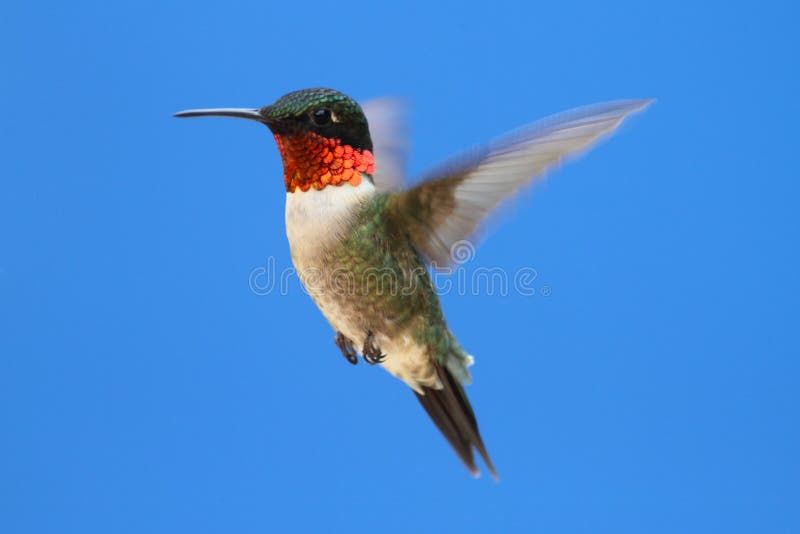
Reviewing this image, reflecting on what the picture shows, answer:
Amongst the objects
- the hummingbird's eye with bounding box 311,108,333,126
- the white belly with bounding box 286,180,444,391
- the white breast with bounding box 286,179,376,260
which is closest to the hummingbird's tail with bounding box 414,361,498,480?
the white belly with bounding box 286,180,444,391

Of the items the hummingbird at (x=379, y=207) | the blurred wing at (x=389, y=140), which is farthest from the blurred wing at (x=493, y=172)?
the blurred wing at (x=389, y=140)

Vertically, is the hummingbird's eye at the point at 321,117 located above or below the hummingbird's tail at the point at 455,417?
above

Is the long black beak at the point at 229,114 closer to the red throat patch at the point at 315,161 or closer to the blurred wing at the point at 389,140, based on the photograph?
the red throat patch at the point at 315,161

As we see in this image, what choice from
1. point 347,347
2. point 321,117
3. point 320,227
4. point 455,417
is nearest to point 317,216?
point 320,227

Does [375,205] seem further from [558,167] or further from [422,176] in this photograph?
[558,167]

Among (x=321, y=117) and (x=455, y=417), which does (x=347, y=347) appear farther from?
(x=321, y=117)

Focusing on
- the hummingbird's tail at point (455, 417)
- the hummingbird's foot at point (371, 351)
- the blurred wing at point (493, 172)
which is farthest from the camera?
the hummingbird's tail at point (455, 417)

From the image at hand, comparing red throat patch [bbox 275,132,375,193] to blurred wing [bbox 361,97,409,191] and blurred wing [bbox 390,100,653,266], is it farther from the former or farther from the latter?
blurred wing [bbox 361,97,409,191]

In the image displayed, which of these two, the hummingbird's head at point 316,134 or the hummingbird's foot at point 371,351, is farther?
the hummingbird's foot at point 371,351
